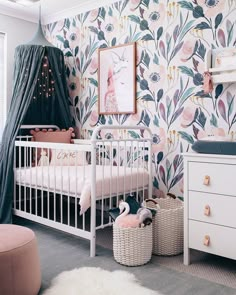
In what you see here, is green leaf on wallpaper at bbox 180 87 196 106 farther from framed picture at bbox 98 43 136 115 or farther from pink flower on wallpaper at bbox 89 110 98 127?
pink flower on wallpaper at bbox 89 110 98 127

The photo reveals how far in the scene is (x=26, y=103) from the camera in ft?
10.9

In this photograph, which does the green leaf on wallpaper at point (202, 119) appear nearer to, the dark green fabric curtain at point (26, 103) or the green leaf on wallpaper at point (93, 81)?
the green leaf on wallpaper at point (93, 81)

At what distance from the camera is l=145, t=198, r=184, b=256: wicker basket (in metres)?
2.48

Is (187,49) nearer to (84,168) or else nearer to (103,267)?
→ (84,168)

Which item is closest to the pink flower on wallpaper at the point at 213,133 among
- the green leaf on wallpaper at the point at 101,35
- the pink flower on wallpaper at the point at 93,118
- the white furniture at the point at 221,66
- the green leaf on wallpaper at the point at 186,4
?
the white furniture at the point at 221,66

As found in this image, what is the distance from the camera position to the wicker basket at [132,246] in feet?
7.52

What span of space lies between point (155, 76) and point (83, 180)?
1162 millimetres

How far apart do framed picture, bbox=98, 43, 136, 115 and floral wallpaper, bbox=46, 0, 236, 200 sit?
62 mm

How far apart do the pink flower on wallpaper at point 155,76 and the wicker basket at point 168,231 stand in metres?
1.11

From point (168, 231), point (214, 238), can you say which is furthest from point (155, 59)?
point (214, 238)

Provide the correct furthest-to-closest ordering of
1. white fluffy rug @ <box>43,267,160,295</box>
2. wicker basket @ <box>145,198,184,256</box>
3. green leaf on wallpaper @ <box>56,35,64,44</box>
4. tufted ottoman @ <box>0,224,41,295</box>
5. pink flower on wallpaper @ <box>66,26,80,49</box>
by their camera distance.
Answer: green leaf on wallpaper @ <box>56,35,64,44</box> < pink flower on wallpaper @ <box>66,26,80,49</box> < wicker basket @ <box>145,198,184,256</box> < white fluffy rug @ <box>43,267,160,295</box> < tufted ottoman @ <box>0,224,41,295</box>

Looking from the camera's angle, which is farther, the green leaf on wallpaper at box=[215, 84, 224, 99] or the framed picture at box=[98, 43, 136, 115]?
the framed picture at box=[98, 43, 136, 115]

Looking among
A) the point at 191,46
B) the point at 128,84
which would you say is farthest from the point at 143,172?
the point at 191,46

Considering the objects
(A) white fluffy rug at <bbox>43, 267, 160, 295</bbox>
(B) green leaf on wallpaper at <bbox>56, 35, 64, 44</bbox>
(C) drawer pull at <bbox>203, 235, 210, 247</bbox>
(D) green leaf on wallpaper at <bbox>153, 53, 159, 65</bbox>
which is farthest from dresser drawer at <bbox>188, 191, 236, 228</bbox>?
(B) green leaf on wallpaper at <bbox>56, 35, 64, 44</bbox>
